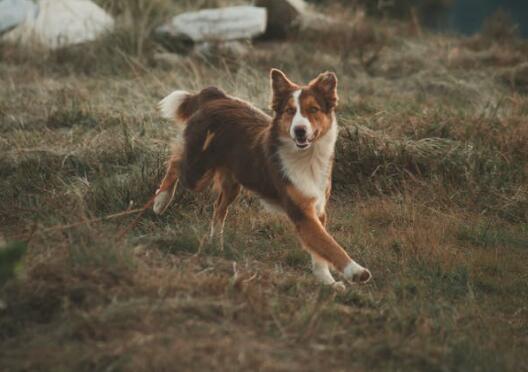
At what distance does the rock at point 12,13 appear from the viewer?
1287cm

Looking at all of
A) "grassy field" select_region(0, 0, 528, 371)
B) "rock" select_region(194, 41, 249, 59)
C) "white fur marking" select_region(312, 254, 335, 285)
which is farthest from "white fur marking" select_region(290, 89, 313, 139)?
"rock" select_region(194, 41, 249, 59)

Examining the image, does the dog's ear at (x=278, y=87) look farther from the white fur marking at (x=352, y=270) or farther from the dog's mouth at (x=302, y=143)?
the white fur marking at (x=352, y=270)

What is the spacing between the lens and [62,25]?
44.0 ft

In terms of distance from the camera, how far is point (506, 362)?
13.1ft

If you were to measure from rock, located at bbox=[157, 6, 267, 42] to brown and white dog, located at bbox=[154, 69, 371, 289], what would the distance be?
21.9 feet

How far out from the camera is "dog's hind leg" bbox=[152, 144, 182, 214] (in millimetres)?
6406

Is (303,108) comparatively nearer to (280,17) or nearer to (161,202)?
(161,202)

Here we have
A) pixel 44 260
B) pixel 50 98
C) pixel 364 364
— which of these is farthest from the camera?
pixel 50 98

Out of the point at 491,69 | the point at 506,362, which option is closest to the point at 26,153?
the point at 506,362

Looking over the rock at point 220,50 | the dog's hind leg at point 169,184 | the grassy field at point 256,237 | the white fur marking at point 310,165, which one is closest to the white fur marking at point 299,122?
the white fur marking at point 310,165

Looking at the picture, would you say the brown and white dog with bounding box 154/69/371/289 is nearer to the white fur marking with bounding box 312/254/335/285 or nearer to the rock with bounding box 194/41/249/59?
the white fur marking with bounding box 312/254/335/285

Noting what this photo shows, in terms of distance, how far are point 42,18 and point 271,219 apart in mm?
8644

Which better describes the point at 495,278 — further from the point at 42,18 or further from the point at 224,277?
the point at 42,18

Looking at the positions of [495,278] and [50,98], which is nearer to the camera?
[495,278]
